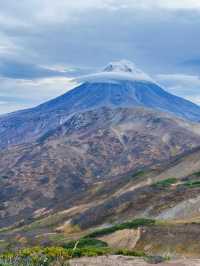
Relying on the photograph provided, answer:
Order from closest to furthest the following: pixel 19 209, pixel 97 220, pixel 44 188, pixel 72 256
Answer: pixel 72 256, pixel 97 220, pixel 19 209, pixel 44 188

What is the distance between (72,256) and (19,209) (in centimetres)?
10147

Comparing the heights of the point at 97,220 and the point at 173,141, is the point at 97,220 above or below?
below

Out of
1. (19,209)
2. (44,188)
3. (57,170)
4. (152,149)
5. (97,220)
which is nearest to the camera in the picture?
(97,220)

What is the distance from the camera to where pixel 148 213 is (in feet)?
166

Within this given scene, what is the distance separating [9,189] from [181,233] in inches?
4249

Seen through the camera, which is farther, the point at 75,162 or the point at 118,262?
the point at 75,162

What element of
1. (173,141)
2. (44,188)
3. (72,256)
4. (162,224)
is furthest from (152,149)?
(72,256)

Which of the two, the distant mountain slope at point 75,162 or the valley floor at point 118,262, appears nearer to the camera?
the valley floor at point 118,262

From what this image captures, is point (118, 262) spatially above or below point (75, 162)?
below

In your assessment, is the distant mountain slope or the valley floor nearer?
the valley floor

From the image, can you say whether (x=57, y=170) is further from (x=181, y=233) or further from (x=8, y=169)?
(x=181, y=233)

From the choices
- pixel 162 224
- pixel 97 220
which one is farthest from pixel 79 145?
pixel 162 224

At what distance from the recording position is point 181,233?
33688mm

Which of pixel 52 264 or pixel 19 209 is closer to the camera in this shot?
pixel 52 264
